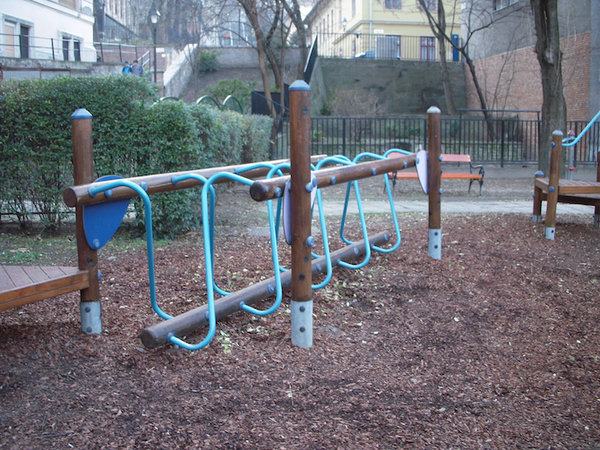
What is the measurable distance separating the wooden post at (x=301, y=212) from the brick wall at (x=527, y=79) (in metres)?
19.1

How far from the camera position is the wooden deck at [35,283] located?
9.95 feet

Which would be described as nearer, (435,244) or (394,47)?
(435,244)

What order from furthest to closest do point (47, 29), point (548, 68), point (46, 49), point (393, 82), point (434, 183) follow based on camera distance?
point (47, 29)
point (46, 49)
point (393, 82)
point (548, 68)
point (434, 183)

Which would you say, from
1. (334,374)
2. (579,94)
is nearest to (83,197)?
(334,374)

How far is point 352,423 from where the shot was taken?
2.77m

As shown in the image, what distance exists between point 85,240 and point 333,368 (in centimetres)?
157

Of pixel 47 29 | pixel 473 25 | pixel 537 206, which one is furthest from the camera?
pixel 47 29

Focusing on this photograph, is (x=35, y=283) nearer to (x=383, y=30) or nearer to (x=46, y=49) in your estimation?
(x=46, y=49)

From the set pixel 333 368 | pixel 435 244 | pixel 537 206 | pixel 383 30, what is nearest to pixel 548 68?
pixel 537 206

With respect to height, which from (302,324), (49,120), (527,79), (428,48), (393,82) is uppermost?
(428,48)

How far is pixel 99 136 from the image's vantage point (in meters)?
6.54

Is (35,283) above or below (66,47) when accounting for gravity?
below

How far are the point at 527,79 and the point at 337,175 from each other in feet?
74.2

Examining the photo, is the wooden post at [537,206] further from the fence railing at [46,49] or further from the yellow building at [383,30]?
the yellow building at [383,30]
